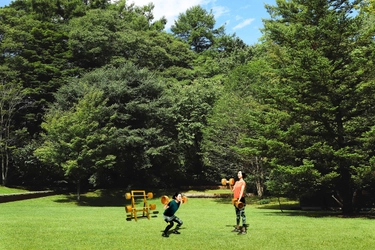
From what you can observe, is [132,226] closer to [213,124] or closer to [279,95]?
[279,95]

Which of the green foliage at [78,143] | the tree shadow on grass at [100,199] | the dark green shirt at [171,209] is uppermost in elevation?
the green foliage at [78,143]

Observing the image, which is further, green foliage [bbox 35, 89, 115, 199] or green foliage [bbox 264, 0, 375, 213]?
green foliage [bbox 35, 89, 115, 199]

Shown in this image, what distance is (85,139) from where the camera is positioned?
89.1 ft

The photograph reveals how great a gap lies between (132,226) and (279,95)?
10.2 metres

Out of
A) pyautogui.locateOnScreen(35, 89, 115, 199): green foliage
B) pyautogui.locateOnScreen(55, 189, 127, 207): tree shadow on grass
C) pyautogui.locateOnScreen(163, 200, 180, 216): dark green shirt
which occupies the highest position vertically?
pyautogui.locateOnScreen(35, 89, 115, 199): green foliage

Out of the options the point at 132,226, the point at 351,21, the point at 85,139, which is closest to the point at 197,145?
the point at 85,139

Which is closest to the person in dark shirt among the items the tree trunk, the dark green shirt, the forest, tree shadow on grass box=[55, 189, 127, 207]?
the dark green shirt

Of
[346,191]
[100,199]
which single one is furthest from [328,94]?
[100,199]

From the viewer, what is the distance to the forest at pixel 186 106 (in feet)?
57.4

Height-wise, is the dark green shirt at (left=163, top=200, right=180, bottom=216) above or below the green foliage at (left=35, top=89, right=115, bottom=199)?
below

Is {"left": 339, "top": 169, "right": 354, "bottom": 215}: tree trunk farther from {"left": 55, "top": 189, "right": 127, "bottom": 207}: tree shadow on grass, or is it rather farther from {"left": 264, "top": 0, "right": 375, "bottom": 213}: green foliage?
{"left": 55, "top": 189, "right": 127, "bottom": 207}: tree shadow on grass

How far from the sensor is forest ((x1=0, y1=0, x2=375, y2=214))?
17.5 m

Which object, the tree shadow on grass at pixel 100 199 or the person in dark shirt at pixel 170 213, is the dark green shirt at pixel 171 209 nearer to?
the person in dark shirt at pixel 170 213

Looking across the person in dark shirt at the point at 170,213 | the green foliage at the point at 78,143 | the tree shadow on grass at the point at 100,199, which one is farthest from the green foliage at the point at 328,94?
the tree shadow on grass at the point at 100,199
